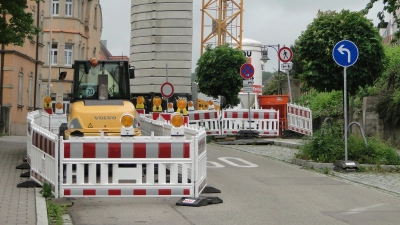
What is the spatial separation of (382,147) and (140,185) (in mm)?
8757

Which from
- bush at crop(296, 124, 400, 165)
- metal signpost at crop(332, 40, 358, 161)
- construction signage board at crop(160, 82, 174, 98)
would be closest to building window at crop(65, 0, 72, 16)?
construction signage board at crop(160, 82, 174, 98)

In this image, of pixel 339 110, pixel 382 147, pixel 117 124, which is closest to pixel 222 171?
pixel 117 124

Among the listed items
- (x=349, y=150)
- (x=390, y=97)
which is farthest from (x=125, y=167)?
(x=390, y=97)

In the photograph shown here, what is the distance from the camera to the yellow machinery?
17.2 meters

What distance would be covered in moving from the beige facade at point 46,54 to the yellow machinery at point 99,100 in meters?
19.0

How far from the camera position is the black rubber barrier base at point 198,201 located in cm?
1209

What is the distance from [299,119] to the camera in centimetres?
3180

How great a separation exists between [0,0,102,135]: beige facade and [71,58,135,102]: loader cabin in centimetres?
1895

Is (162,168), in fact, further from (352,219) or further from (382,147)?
(382,147)

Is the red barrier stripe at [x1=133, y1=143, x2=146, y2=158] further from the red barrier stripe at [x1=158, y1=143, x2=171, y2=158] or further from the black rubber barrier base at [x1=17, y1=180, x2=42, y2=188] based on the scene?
the black rubber barrier base at [x1=17, y1=180, x2=42, y2=188]

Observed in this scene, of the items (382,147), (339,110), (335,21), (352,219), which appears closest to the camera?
(352,219)

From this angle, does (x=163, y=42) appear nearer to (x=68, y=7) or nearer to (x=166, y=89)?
(x=68, y=7)

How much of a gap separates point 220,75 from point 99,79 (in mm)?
25336

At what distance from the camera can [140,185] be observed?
481 inches
